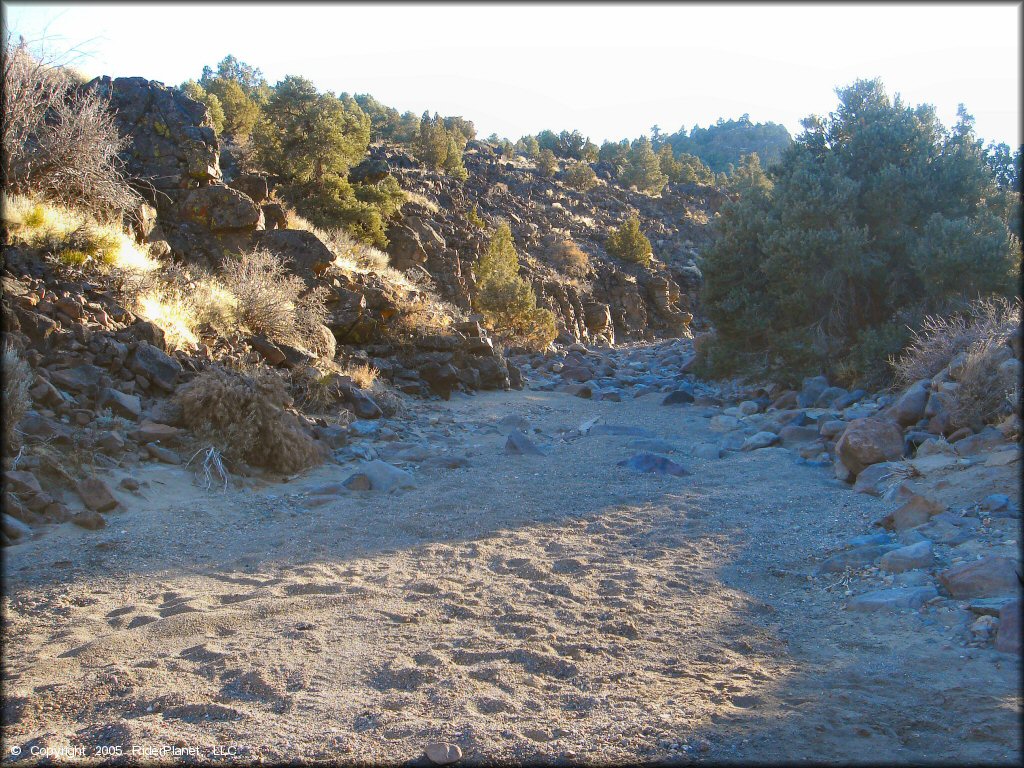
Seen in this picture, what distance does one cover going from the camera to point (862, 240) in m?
14.0

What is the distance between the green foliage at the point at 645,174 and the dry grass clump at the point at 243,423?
4434 cm

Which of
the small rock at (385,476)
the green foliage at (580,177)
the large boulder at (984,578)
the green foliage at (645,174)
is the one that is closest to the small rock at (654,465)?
the small rock at (385,476)

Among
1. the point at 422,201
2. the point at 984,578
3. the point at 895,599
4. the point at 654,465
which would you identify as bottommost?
the point at 895,599

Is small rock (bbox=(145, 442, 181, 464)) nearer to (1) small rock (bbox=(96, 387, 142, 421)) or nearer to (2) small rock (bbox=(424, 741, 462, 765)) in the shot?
(1) small rock (bbox=(96, 387, 142, 421))

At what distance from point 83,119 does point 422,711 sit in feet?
34.1

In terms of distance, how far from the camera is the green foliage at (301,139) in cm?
2028

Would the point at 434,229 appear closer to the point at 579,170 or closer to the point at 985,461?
the point at 985,461

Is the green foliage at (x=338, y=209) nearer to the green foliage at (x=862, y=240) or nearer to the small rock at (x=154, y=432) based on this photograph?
the green foliage at (x=862, y=240)

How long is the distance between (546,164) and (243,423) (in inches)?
1592

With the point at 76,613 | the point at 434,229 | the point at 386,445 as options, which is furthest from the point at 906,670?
the point at 434,229

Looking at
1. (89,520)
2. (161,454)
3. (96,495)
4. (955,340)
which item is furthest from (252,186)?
(955,340)

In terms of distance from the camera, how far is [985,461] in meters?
6.61

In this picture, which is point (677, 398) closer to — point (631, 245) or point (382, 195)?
point (382, 195)

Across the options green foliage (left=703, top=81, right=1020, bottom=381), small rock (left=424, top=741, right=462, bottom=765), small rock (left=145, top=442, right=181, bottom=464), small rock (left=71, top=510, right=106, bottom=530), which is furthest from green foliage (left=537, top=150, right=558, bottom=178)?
small rock (left=424, top=741, right=462, bottom=765)
